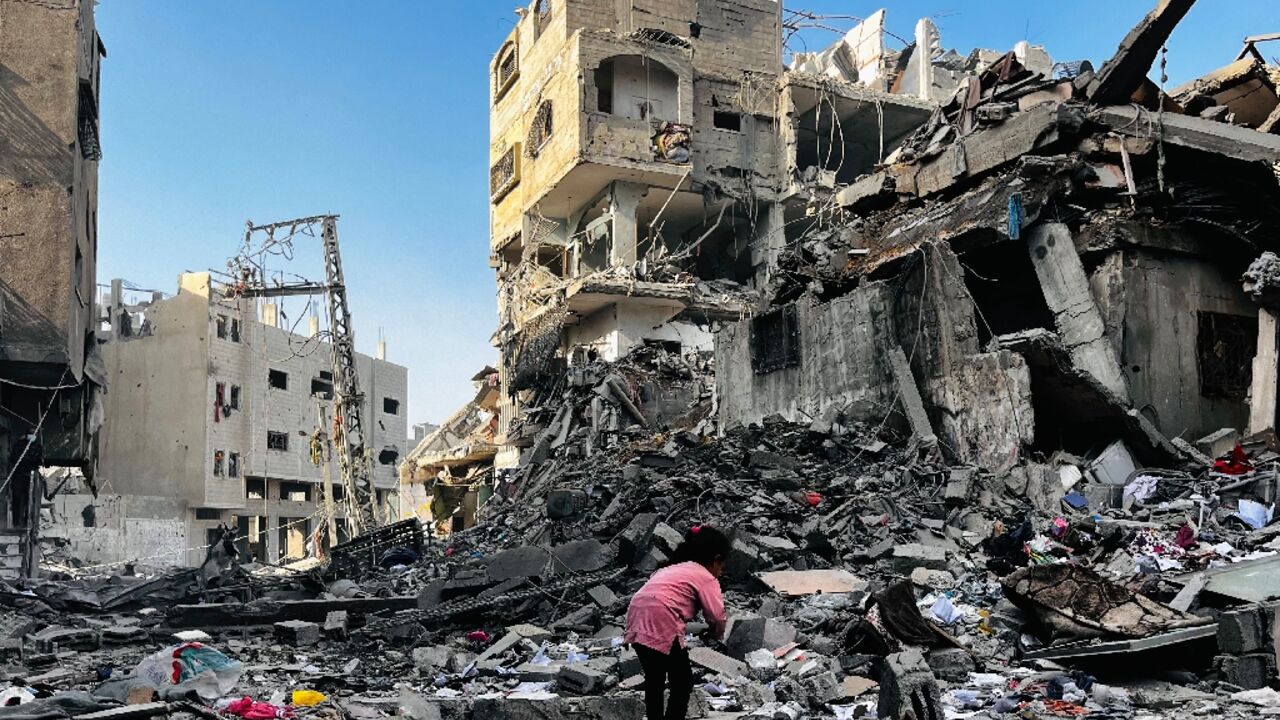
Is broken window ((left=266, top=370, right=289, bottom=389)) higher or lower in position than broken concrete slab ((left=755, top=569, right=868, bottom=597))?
higher

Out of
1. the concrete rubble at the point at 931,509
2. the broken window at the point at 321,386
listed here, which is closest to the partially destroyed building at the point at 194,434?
the broken window at the point at 321,386

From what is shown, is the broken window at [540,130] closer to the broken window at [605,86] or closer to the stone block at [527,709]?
the broken window at [605,86]

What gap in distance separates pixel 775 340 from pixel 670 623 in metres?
12.6

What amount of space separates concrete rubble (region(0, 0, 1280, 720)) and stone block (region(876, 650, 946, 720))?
0.02m

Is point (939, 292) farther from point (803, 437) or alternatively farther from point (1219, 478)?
point (1219, 478)

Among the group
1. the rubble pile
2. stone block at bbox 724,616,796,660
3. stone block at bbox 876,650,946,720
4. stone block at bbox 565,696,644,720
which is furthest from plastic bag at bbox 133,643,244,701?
stone block at bbox 876,650,946,720

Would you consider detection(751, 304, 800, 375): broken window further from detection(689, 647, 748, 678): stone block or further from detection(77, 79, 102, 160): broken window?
detection(77, 79, 102, 160): broken window

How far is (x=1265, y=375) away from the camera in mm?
12633

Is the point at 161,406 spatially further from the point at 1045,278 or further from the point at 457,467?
the point at 1045,278

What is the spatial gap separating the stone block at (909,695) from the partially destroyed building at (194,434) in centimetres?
3219

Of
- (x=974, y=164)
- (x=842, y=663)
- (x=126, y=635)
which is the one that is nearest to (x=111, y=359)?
(x=126, y=635)

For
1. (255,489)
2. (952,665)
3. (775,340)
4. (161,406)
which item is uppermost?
(161,406)

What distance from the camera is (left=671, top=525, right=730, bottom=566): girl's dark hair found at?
5.51 m

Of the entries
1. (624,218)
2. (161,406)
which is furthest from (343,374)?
(161,406)
